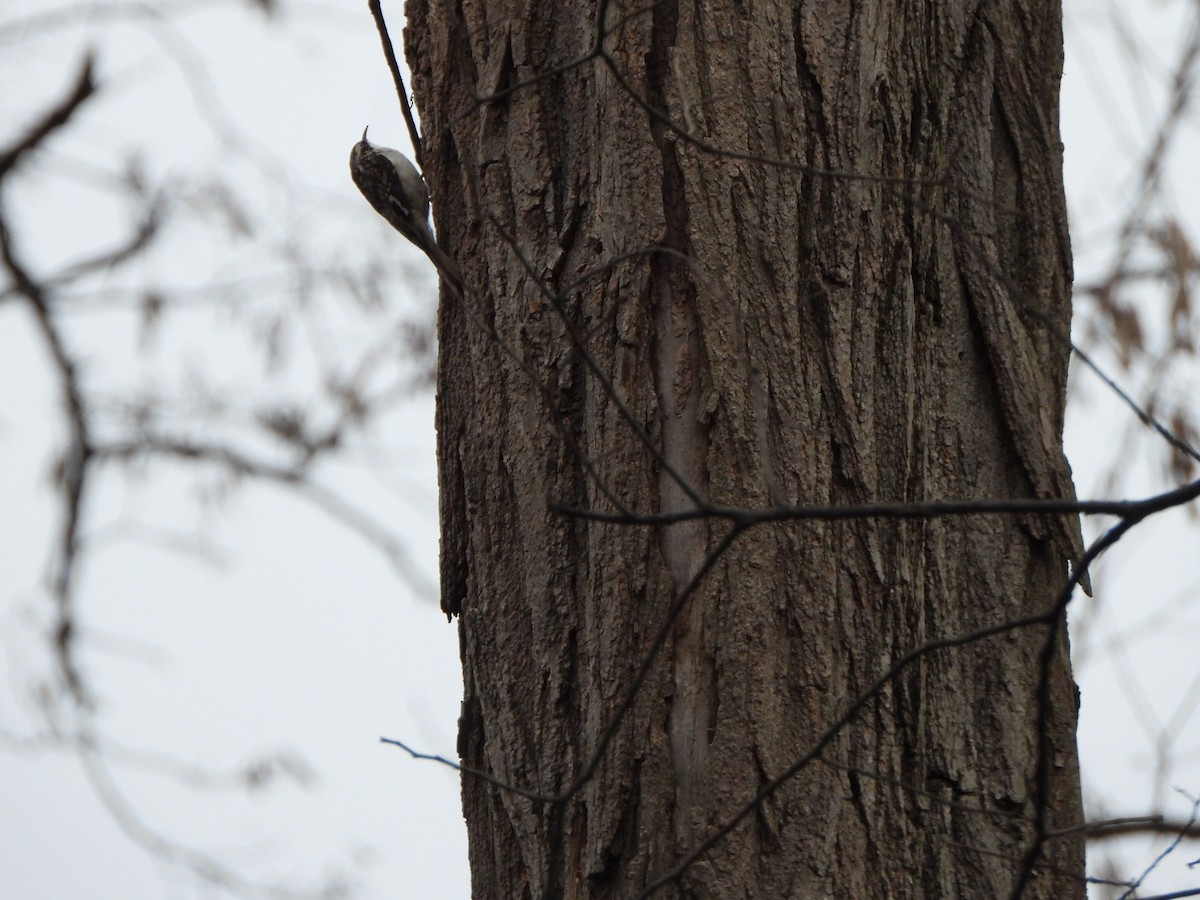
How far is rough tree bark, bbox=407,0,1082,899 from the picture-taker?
53.2 inches

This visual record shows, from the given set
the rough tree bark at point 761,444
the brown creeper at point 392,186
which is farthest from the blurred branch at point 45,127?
the rough tree bark at point 761,444

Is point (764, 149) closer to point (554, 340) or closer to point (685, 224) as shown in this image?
point (685, 224)

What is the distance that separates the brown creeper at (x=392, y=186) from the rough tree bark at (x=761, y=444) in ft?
3.57

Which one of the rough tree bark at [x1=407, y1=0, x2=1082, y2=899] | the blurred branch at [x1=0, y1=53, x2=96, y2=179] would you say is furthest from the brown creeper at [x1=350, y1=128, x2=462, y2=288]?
the blurred branch at [x1=0, y1=53, x2=96, y2=179]

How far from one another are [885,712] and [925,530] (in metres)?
0.22

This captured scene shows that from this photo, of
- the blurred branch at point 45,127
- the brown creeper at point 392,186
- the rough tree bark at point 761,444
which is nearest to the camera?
the rough tree bark at point 761,444

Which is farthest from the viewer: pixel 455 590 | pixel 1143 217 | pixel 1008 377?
pixel 1143 217

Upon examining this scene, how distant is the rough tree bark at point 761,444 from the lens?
1.35 meters

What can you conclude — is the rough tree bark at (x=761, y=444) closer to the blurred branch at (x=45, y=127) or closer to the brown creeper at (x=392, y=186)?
the brown creeper at (x=392, y=186)

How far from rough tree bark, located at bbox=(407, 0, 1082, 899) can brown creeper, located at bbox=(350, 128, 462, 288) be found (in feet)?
3.57

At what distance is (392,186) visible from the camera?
121 inches

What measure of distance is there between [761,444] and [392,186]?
6.55ft

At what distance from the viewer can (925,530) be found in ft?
4.71

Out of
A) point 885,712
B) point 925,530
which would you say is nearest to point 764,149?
point 925,530
